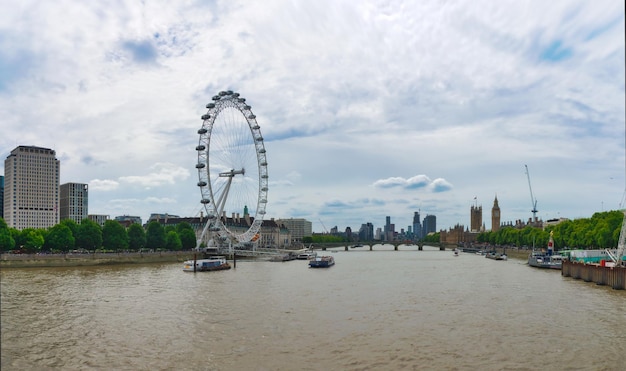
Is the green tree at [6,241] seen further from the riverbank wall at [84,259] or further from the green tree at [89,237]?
the green tree at [89,237]

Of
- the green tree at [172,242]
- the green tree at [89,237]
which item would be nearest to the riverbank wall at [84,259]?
the green tree at [89,237]

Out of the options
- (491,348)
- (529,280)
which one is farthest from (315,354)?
(529,280)

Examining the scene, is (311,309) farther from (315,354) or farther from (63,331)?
(63,331)

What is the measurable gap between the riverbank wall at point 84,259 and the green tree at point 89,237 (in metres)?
2.88

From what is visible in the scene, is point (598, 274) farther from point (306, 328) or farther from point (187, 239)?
point (187, 239)

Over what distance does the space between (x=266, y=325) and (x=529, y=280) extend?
1535 inches

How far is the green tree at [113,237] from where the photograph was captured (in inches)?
3255

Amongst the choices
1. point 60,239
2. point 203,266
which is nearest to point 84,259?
point 60,239

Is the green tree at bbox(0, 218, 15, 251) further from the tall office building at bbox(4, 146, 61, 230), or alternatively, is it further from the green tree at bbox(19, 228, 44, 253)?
the tall office building at bbox(4, 146, 61, 230)

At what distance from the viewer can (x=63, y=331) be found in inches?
1034

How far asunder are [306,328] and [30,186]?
185147mm

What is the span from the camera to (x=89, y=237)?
257 feet

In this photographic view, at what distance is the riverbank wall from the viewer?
63844 millimetres

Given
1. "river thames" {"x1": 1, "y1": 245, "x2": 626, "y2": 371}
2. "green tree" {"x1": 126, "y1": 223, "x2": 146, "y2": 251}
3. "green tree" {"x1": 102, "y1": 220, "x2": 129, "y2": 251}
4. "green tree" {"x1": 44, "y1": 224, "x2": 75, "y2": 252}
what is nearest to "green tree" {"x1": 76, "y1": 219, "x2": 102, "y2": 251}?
"green tree" {"x1": 44, "y1": 224, "x2": 75, "y2": 252}
